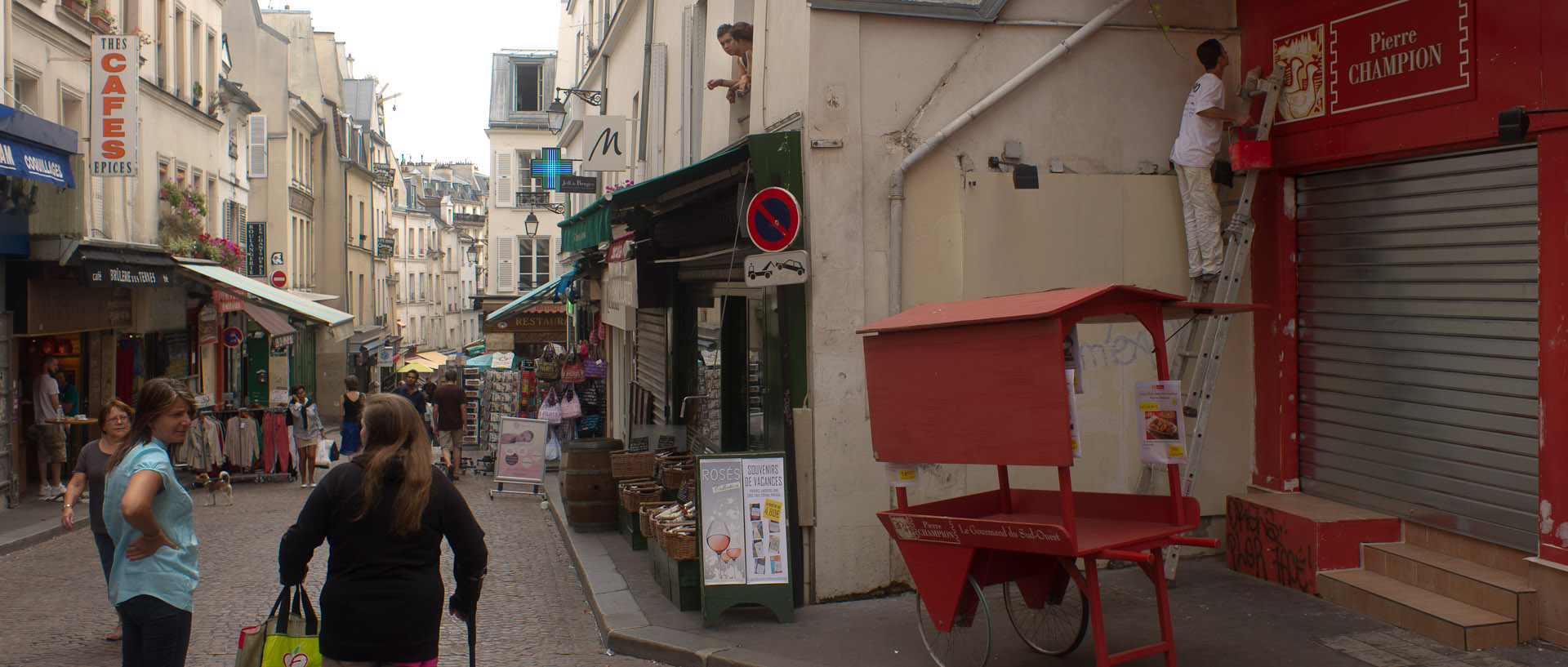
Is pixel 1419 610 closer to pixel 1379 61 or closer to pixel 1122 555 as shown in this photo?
pixel 1122 555

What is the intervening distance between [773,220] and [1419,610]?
438 centimetres

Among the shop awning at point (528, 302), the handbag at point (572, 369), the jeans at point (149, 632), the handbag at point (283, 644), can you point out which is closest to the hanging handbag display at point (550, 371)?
the handbag at point (572, 369)

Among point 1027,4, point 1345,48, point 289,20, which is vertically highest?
point 289,20

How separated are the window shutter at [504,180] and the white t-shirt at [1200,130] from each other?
38149 mm

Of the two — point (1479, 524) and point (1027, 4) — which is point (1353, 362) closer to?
point (1479, 524)

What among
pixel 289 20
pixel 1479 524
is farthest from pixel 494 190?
pixel 1479 524

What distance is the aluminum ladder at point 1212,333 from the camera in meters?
7.68

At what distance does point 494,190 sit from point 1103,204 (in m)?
39.0

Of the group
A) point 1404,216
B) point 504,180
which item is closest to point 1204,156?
point 1404,216

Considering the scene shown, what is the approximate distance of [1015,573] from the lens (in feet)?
19.5

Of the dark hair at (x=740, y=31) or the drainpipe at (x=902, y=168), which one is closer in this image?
the drainpipe at (x=902, y=168)

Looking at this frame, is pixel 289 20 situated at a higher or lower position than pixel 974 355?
higher

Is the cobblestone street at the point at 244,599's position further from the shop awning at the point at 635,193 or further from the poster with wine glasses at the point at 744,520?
the shop awning at the point at 635,193

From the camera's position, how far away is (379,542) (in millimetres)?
4160
